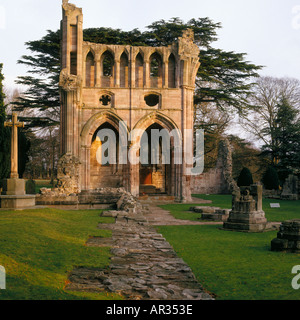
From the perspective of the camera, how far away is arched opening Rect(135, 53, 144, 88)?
78.6 feet

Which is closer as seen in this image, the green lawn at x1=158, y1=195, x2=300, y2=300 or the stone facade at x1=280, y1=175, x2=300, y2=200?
the green lawn at x1=158, y1=195, x2=300, y2=300

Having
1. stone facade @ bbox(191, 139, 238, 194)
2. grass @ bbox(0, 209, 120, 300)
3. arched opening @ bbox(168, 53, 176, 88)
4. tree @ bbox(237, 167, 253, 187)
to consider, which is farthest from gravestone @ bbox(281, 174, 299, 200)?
grass @ bbox(0, 209, 120, 300)

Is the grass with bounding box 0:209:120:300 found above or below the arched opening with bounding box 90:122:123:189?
below

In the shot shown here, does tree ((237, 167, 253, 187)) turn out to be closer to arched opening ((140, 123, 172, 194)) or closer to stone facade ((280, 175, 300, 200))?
stone facade ((280, 175, 300, 200))

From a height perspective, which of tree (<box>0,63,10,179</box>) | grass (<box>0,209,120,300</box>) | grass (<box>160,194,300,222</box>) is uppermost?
tree (<box>0,63,10,179</box>)

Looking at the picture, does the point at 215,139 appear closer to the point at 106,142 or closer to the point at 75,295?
the point at 106,142

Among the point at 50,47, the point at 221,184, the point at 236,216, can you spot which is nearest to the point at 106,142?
the point at 50,47

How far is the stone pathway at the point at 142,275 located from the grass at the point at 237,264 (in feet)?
1.02

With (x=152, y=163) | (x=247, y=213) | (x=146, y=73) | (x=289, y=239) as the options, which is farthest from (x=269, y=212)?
(x=152, y=163)

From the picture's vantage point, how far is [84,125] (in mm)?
22922

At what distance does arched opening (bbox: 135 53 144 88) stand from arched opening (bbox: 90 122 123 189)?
3.73 m

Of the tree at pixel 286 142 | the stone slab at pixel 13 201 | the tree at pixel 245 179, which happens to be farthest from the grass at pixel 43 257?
the tree at pixel 286 142

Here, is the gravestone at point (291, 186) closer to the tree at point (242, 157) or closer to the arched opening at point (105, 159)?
the tree at point (242, 157)

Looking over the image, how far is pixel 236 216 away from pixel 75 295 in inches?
310
